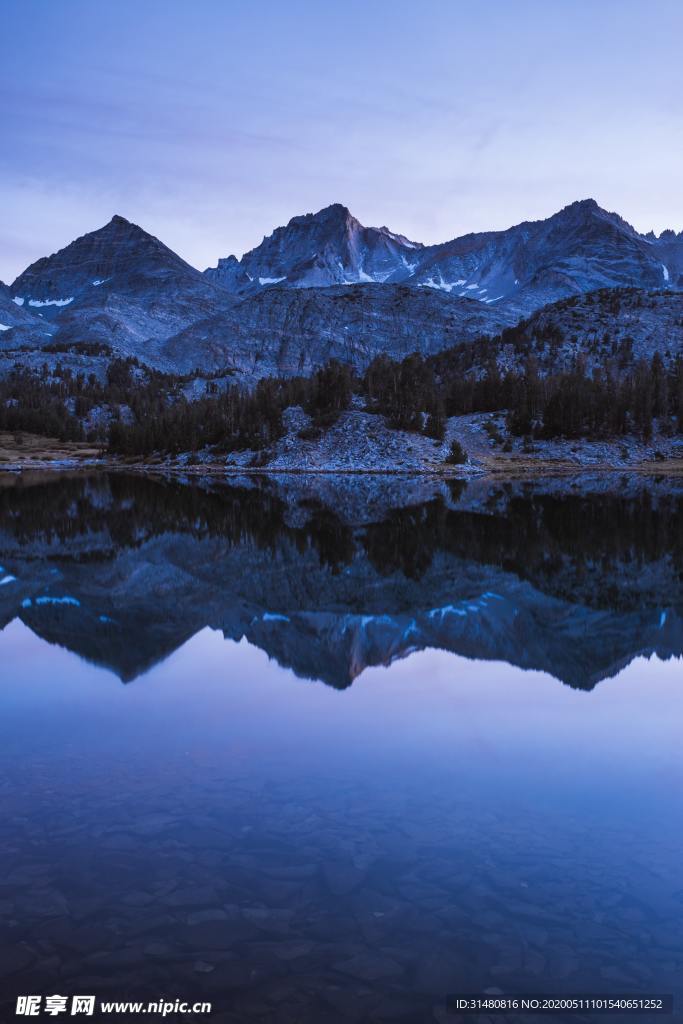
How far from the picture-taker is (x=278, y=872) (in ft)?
27.8

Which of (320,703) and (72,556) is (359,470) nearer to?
(72,556)

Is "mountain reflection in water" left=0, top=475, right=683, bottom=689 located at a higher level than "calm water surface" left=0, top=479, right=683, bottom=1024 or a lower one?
higher

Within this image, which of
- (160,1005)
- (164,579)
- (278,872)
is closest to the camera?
(160,1005)

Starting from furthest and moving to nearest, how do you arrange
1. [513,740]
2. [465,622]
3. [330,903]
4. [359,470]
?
[359,470] < [465,622] < [513,740] < [330,903]

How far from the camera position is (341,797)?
1045cm

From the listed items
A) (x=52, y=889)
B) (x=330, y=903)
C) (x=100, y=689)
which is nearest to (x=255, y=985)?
(x=330, y=903)

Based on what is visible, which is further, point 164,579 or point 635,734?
point 164,579

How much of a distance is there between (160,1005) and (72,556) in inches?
1237

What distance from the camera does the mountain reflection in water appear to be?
1973cm

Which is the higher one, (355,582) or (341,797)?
(355,582)

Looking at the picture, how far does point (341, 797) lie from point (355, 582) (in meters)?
18.2

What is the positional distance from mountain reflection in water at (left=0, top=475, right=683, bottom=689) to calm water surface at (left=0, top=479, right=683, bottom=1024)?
0.19 meters

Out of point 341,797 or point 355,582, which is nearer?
point 341,797

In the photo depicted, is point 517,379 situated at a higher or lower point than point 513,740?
higher
